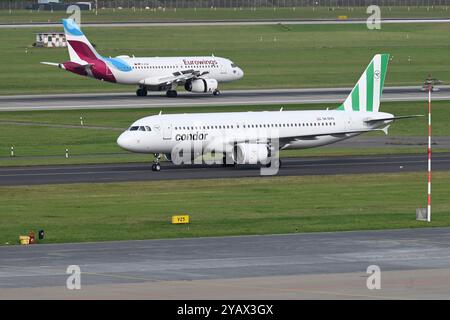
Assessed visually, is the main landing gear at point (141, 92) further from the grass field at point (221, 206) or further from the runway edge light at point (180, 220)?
the runway edge light at point (180, 220)

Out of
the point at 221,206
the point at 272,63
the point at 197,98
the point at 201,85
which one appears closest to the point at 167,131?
the point at 221,206

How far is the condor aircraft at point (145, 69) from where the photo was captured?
13950 centimetres

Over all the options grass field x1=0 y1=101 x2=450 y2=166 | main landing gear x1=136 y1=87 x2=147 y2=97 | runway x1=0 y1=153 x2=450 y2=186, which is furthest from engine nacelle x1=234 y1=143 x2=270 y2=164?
main landing gear x1=136 y1=87 x2=147 y2=97

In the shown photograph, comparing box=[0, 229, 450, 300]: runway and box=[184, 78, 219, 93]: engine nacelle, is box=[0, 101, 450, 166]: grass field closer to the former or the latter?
box=[184, 78, 219, 93]: engine nacelle

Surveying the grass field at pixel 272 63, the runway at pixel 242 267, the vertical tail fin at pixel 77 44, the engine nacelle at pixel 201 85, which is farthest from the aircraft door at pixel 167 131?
the grass field at pixel 272 63

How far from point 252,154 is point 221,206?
19135mm

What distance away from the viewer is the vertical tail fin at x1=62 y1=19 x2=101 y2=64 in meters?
139

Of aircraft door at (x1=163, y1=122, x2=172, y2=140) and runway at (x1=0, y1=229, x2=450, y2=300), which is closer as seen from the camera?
runway at (x1=0, y1=229, x2=450, y2=300)

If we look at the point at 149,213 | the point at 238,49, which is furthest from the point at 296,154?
the point at 238,49

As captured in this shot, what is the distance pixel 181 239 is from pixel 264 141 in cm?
3096

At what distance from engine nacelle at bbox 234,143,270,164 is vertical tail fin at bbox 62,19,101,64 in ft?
184

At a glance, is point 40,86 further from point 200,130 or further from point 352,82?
point 200,130

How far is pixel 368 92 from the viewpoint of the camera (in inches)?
3693

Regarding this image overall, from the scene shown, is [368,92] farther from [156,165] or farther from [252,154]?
[156,165]
